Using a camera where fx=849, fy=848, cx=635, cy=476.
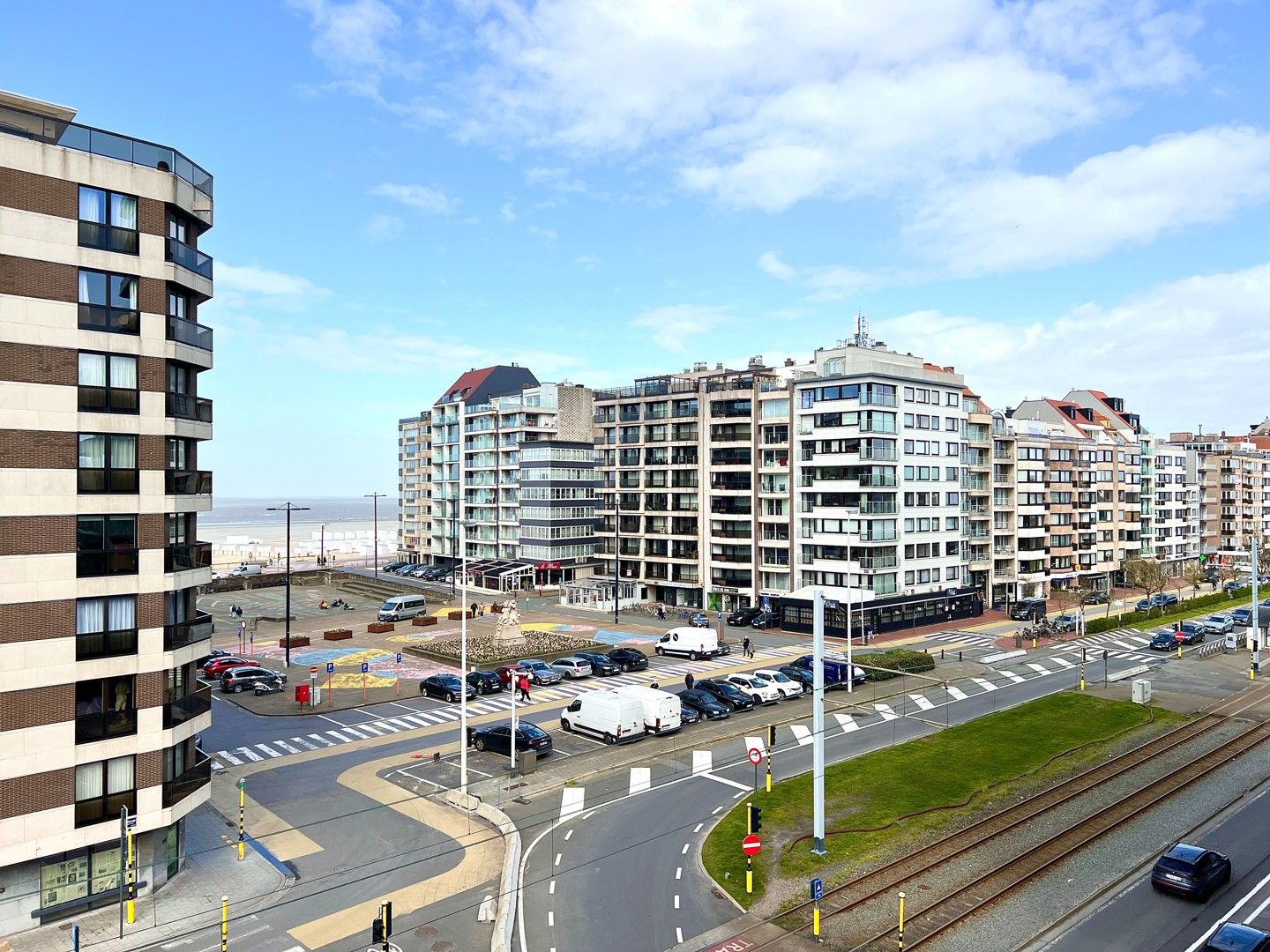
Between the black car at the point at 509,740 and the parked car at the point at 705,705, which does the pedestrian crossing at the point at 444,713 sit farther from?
the black car at the point at 509,740

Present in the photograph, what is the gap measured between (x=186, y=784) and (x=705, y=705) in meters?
28.4

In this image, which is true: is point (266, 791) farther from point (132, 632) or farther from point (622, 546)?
point (622, 546)

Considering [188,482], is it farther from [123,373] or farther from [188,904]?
[188,904]

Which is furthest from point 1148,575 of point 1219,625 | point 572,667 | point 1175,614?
point 572,667

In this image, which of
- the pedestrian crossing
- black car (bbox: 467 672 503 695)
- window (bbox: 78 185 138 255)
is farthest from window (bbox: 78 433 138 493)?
black car (bbox: 467 672 503 695)

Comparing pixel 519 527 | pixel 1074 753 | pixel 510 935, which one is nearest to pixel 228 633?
pixel 519 527

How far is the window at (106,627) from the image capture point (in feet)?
84.0

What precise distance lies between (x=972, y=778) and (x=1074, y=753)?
7.67 meters

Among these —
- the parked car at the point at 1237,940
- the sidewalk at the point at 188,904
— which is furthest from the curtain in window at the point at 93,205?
the parked car at the point at 1237,940

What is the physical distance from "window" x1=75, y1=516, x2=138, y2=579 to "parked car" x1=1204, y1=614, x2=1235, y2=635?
8618 centimetres

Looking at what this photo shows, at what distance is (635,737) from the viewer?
4381 cm

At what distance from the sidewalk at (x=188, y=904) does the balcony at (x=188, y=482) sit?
12.8 meters

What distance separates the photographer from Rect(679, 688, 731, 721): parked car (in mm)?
48594

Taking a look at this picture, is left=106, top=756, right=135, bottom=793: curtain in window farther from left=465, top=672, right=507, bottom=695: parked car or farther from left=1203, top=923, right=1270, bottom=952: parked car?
left=1203, top=923, right=1270, bottom=952: parked car
